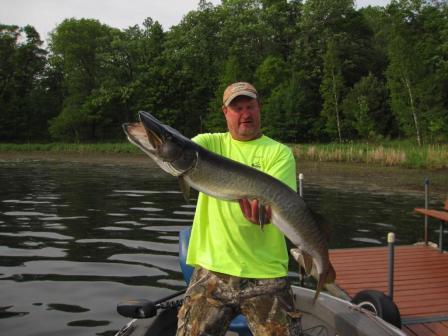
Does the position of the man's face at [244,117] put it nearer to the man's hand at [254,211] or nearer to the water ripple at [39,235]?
the man's hand at [254,211]

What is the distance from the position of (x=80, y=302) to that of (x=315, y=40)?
2150 inches

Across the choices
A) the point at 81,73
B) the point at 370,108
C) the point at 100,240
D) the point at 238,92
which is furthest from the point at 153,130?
the point at 81,73

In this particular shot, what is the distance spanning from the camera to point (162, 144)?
9.27ft

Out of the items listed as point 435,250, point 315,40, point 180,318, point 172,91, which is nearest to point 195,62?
point 172,91

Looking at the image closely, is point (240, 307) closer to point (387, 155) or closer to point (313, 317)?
point (313, 317)

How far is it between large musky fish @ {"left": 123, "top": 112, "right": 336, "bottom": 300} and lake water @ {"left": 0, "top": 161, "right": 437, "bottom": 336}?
12.5 ft

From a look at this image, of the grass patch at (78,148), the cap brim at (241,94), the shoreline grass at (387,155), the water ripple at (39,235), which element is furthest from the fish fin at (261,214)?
the grass patch at (78,148)

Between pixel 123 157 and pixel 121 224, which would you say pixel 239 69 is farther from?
pixel 121 224

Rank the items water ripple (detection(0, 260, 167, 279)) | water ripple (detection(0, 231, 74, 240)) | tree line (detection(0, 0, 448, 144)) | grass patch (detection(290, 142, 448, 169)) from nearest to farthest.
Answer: water ripple (detection(0, 260, 167, 279)) → water ripple (detection(0, 231, 74, 240)) → grass patch (detection(290, 142, 448, 169)) → tree line (detection(0, 0, 448, 144))

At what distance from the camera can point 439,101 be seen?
1606 inches

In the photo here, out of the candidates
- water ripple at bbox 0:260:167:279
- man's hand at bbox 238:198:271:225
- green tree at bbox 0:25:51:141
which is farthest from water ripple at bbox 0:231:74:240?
green tree at bbox 0:25:51:141

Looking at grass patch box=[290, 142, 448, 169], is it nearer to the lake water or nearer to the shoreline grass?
the shoreline grass

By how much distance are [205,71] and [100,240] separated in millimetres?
50439

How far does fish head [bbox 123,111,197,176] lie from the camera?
2791 millimetres
